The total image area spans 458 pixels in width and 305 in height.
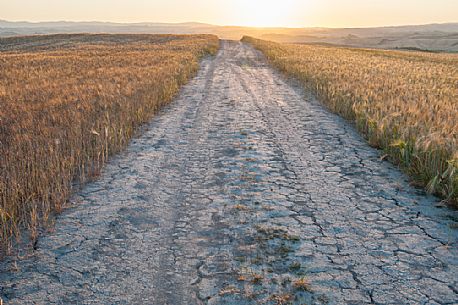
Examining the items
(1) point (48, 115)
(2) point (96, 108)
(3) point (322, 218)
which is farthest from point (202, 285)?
(2) point (96, 108)

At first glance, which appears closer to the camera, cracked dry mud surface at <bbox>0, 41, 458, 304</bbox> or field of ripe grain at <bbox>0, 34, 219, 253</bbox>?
cracked dry mud surface at <bbox>0, 41, 458, 304</bbox>

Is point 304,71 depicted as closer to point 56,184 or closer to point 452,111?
point 452,111

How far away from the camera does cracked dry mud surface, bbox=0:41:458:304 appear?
122 inches

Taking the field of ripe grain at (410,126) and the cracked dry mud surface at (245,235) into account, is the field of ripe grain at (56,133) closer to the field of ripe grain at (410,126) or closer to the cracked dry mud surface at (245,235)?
the cracked dry mud surface at (245,235)

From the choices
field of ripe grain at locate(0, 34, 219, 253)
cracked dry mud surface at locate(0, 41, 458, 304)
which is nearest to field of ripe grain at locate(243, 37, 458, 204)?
cracked dry mud surface at locate(0, 41, 458, 304)

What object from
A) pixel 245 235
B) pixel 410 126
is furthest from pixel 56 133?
pixel 410 126

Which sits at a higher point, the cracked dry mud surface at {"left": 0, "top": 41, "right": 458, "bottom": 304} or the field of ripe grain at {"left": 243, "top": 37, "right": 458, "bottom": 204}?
the field of ripe grain at {"left": 243, "top": 37, "right": 458, "bottom": 204}

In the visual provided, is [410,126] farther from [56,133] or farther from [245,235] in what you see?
[56,133]

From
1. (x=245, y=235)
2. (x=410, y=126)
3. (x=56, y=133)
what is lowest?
(x=245, y=235)

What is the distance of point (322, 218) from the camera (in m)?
4.32

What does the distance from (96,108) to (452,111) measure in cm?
750

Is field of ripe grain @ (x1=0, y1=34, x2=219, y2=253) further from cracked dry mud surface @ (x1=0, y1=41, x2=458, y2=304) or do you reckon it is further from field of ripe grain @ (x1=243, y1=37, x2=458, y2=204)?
field of ripe grain @ (x1=243, y1=37, x2=458, y2=204)

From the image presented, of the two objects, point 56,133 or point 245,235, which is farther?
point 56,133

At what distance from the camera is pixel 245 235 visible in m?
3.96
